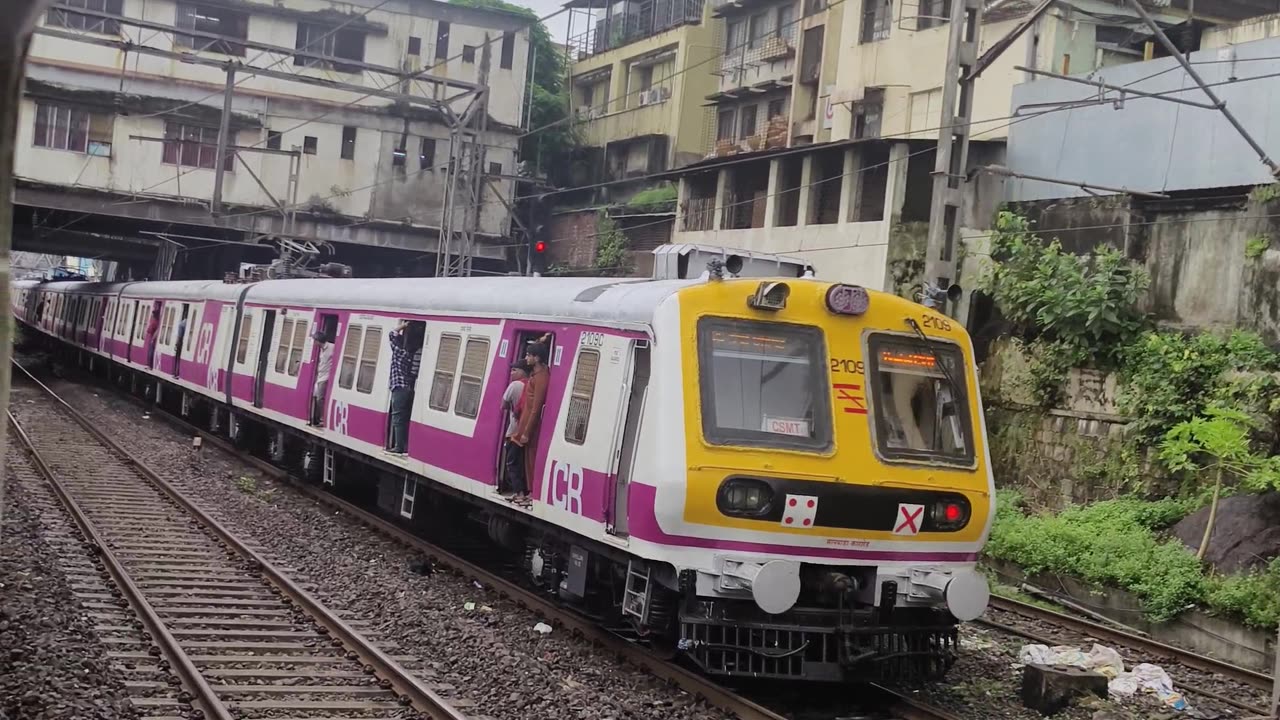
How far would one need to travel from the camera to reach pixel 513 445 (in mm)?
10016

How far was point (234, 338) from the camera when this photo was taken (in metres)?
19.5

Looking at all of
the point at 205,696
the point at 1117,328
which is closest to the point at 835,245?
the point at 1117,328

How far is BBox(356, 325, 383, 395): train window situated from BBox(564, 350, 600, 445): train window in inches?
189

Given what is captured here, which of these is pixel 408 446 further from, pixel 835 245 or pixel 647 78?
pixel 647 78

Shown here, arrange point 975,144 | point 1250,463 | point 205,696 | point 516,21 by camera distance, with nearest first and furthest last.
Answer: point 205,696 < point 1250,463 < point 975,144 < point 516,21

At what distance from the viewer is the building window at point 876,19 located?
96.2 ft

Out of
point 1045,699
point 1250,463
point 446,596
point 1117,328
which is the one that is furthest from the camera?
point 1117,328

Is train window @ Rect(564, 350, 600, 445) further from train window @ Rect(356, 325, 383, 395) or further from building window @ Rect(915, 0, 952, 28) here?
building window @ Rect(915, 0, 952, 28)

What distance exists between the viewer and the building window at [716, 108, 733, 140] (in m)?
37.3

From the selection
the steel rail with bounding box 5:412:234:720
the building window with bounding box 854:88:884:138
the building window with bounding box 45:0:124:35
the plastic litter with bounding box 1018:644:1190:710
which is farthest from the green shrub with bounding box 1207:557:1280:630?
the building window with bounding box 45:0:124:35

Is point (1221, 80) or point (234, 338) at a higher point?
point (1221, 80)

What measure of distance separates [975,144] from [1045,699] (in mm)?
17640

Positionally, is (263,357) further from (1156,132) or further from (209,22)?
(209,22)

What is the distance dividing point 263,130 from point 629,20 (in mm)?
13038
